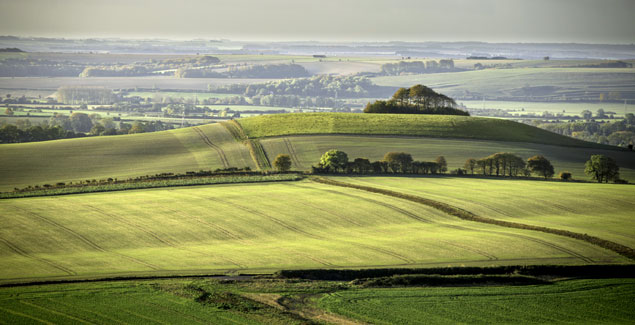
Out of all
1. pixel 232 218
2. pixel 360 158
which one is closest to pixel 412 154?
pixel 360 158

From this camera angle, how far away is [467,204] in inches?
2699

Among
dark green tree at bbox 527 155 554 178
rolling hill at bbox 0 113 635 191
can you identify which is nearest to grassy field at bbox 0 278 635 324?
rolling hill at bbox 0 113 635 191

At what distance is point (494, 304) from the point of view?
41.0 metres

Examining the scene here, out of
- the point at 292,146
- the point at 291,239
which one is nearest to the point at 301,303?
the point at 291,239

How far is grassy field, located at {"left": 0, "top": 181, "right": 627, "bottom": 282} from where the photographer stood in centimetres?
4725

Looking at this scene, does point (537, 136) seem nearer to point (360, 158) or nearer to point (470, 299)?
point (360, 158)

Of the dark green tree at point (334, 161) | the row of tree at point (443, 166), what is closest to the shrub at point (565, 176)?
the row of tree at point (443, 166)

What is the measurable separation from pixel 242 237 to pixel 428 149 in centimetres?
5005

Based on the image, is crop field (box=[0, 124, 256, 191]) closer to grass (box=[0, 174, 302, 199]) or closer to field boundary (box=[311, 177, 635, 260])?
grass (box=[0, 174, 302, 199])

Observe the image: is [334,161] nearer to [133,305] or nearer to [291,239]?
[291,239]

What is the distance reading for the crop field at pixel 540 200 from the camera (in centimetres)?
6062

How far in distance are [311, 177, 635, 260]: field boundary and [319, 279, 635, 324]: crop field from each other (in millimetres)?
6980

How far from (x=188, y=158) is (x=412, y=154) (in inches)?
1236

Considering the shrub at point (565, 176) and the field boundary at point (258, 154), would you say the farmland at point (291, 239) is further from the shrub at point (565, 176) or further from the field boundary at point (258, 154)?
the shrub at point (565, 176)
